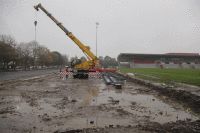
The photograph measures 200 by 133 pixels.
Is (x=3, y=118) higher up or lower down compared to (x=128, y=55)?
lower down

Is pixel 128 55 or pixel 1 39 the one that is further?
pixel 128 55

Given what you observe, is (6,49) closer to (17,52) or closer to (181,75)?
(17,52)

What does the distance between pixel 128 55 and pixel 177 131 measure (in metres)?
78.0

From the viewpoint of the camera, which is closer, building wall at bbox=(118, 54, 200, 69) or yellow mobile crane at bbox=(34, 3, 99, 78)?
yellow mobile crane at bbox=(34, 3, 99, 78)

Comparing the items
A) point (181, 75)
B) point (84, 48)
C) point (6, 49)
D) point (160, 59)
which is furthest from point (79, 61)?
point (160, 59)

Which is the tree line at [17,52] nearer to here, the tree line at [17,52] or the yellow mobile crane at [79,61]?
the tree line at [17,52]

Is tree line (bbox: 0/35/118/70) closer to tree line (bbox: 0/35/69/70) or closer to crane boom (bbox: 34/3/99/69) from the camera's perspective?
tree line (bbox: 0/35/69/70)

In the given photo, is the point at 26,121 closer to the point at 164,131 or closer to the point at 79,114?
the point at 79,114

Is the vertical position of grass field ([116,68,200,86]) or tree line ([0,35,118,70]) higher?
tree line ([0,35,118,70])

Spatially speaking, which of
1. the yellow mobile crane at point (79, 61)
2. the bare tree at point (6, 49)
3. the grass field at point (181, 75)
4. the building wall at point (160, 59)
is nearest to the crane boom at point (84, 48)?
the yellow mobile crane at point (79, 61)

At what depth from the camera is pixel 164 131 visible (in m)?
3.63

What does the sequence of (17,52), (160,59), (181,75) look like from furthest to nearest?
(160,59) < (17,52) < (181,75)

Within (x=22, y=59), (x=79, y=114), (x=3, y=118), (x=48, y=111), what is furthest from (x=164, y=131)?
(x=22, y=59)

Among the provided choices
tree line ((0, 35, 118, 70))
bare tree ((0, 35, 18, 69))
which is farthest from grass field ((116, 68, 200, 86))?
bare tree ((0, 35, 18, 69))
